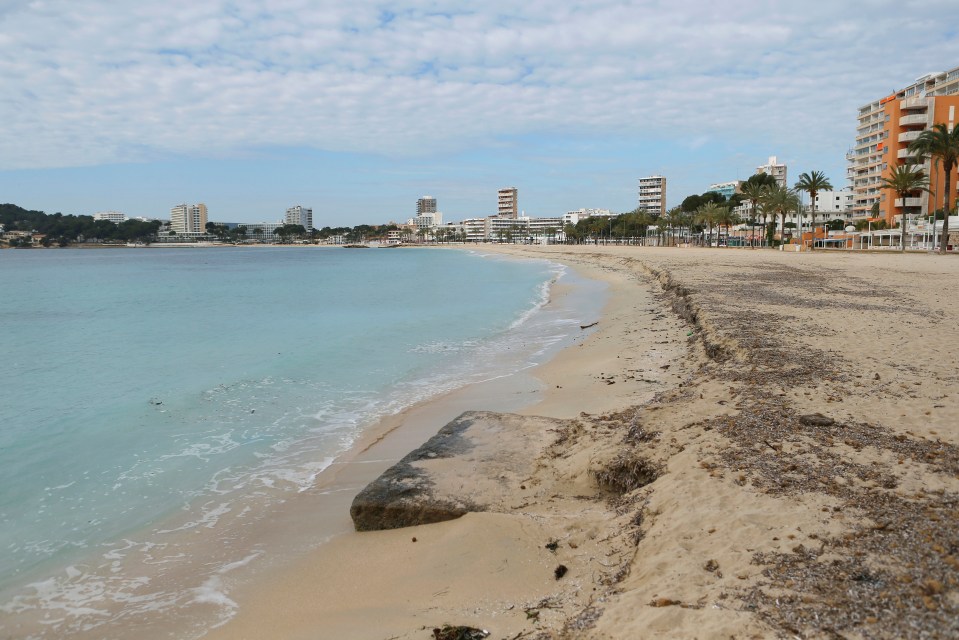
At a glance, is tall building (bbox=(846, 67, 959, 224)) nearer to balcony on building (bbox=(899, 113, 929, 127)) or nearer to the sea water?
balcony on building (bbox=(899, 113, 929, 127))

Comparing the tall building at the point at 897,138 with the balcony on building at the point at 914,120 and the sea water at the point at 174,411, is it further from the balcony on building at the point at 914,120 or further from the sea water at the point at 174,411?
the sea water at the point at 174,411

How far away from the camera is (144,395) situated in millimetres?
11438

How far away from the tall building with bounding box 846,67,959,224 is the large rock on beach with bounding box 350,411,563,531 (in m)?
70.5

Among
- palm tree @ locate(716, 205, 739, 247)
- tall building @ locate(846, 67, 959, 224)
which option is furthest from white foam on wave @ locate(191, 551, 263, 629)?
palm tree @ locate(716, 205, 739, 247)

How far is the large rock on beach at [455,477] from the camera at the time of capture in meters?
5.21

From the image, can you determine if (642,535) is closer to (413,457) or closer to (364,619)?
(364,619)

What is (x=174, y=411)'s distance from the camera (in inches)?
401

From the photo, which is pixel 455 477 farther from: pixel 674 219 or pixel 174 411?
pixel 674 219

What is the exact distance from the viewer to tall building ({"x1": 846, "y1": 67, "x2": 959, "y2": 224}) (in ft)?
241

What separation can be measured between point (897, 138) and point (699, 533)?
94.0 meters

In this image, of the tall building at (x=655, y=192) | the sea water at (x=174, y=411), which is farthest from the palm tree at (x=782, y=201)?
the tall building at (x=655, y=192)

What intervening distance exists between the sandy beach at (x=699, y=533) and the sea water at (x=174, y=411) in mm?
1460

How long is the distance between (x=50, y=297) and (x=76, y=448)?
34.0 m

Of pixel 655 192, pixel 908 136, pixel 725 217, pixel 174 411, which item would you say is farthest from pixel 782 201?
pixel 655 192
